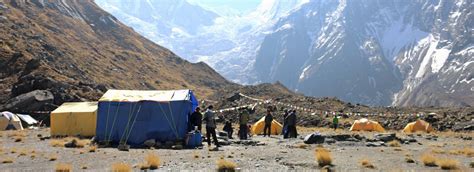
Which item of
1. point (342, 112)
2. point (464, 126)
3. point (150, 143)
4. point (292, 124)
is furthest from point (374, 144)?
point (342, 112)

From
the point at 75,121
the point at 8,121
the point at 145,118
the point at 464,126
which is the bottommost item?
the point at 464,126

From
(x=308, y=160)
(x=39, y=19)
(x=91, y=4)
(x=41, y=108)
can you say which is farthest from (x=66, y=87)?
(x=91, y=4)

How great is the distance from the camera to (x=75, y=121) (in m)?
37.8

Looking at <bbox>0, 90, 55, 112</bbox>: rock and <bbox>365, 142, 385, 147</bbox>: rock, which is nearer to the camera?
<bbox>365, 142, 385, 147</bbox>: rock

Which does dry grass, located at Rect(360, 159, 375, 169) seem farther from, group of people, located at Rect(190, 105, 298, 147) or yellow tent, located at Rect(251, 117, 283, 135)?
yellow tent, located at Rect(251, 117, 283, 135)

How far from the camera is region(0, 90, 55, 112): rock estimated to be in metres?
55.8

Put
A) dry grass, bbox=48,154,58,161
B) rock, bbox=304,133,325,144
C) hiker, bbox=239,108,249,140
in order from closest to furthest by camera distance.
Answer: dry grass, bbox=48,154,58,161, rock, bbox=304,133,325,144, hiker, bbox=239,108,249,140

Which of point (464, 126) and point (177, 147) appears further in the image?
point (464, 126)

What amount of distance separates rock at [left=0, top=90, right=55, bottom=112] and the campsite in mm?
17369

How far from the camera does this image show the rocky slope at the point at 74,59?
211 ft

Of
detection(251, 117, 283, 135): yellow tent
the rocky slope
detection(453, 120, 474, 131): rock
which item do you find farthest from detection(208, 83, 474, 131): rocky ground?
the rocky slope

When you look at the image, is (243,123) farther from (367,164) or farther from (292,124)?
(367,164)

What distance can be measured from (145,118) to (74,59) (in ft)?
281

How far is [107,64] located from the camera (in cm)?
→ 12769
